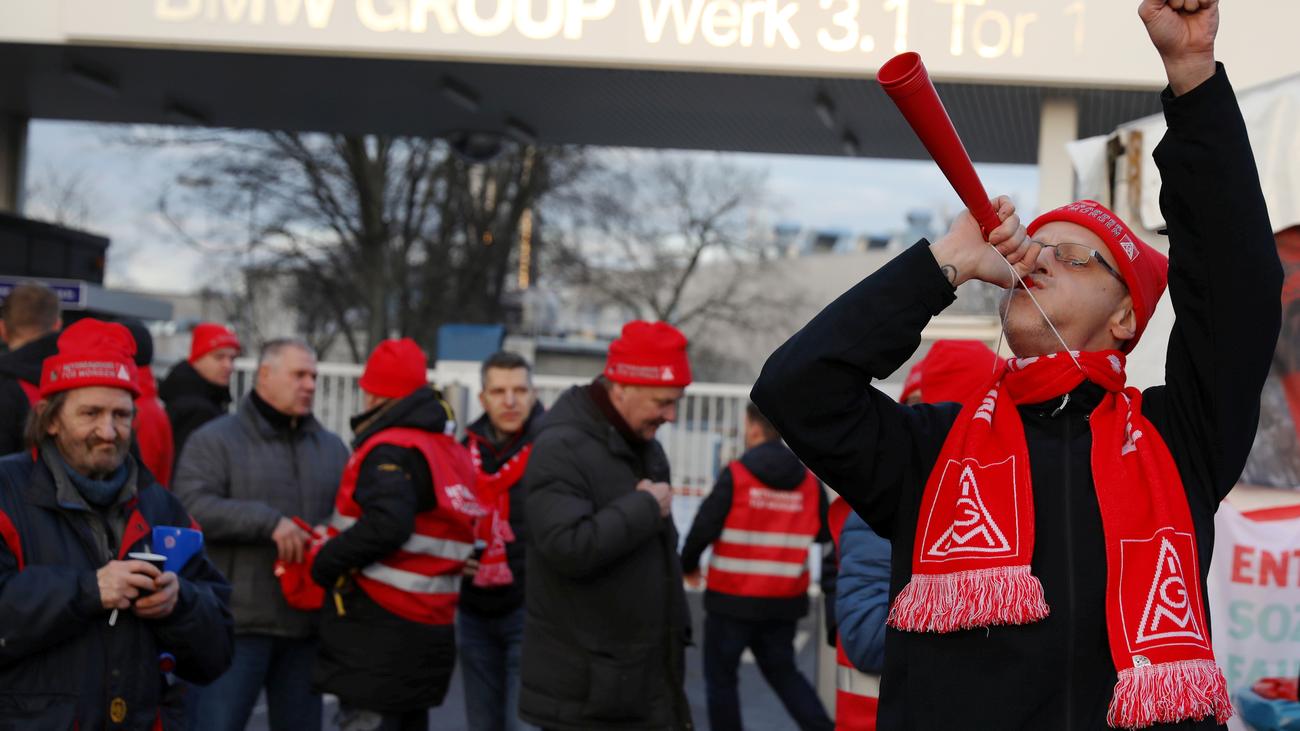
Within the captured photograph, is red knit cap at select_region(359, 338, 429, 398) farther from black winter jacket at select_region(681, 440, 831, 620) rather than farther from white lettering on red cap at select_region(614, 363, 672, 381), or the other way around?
black winter jacket at select_region(681, 440, 831, 620)

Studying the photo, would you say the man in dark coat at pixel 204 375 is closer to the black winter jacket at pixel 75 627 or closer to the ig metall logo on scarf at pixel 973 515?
the black winter jacket at pixel 75 627

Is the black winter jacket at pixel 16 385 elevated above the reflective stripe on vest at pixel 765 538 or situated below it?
above

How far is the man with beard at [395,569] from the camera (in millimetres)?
5426

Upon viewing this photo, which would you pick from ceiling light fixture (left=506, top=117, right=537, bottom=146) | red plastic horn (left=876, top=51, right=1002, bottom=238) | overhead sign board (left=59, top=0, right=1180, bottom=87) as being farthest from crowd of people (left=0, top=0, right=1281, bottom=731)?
ceiling light fixture (left=506, top=117, right=537, bottom=146)

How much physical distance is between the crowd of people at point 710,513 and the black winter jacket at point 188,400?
0.06 feet

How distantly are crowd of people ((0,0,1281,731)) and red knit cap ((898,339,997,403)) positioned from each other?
21mm

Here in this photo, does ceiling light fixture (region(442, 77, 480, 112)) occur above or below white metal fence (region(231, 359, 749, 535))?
above

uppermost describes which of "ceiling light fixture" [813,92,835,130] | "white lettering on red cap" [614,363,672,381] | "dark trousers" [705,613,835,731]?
"ceiling light fixture" [813,92,835,130]

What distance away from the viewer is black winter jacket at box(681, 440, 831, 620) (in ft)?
24.5

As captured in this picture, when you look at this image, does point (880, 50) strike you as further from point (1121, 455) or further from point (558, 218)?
point (558, 218)

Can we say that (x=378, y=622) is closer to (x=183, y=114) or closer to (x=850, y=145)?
(x=850, y=145)

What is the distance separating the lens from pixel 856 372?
2.36 metres

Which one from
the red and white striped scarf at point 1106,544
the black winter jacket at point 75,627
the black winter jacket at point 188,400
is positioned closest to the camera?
the red and white striped scarf at point 1106,544

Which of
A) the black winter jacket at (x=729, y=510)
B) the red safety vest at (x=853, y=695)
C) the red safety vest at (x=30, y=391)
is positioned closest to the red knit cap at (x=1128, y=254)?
the red safety vest at (x=853, y=695)
